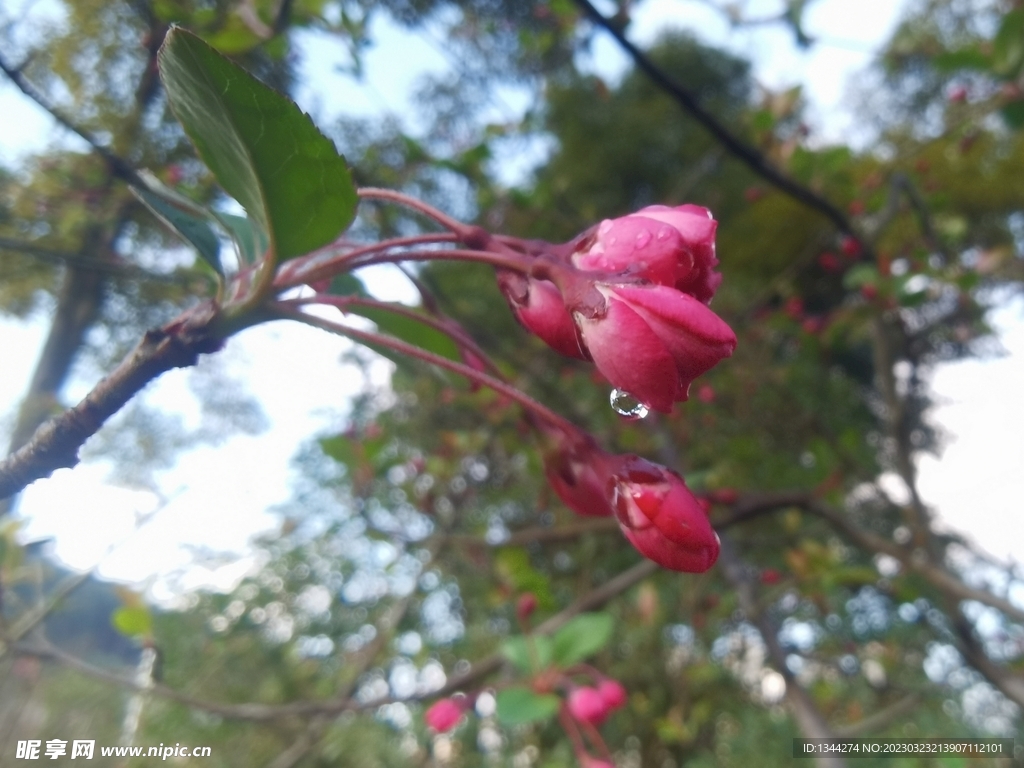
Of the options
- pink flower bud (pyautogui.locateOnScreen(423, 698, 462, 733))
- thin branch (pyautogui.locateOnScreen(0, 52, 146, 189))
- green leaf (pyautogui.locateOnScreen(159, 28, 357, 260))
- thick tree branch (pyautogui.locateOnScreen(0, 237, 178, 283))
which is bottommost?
pink flower bud (pyautogui.locateOnScreen(423, 698, 462, 733))

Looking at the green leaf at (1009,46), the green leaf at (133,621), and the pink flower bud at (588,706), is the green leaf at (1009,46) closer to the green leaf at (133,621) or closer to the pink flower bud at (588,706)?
the pink flower bud at (588,706)

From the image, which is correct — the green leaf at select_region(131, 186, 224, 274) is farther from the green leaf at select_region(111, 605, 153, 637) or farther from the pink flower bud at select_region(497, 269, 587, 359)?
the green leaf at select_region(111, 605, 153, 637)

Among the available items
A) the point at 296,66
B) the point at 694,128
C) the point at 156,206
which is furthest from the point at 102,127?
the point at 694,128

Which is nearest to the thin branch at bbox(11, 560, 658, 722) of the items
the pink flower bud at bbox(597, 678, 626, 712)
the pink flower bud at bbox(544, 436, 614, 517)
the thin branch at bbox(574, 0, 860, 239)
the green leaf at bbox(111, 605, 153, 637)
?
the green leaf at bbox(111, 605, 153, 637)

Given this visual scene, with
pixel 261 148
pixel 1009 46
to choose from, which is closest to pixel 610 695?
pixel 261 148

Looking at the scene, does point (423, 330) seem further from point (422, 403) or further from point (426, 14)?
point (422, 403)
